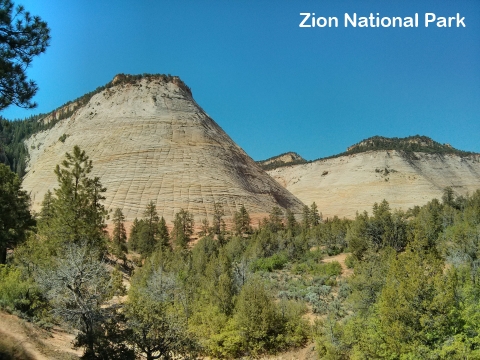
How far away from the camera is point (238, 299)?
887 inches

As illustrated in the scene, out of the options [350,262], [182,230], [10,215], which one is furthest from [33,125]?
[350,262]

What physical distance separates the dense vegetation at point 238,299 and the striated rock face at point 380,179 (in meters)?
62.0

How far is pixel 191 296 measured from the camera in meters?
25.7

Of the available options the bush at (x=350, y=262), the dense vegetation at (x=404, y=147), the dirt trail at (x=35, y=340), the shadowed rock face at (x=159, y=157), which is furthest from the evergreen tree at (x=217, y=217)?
Result: the dense vegetation at (x=404, y=147)

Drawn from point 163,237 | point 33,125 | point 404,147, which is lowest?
point 163,237

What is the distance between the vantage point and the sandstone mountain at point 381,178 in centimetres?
9612

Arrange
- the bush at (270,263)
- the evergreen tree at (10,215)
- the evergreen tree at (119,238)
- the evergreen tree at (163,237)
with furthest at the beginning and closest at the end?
the evergreen tree at (163,237) < the evergreen tree at (119,238) < the bush at (270,263) < the evergreen tree at (10,215)

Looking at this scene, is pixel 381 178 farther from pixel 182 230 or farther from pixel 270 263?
pixel 270 263

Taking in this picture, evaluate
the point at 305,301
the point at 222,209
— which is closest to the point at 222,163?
the point at 222,209

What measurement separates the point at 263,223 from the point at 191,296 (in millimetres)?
33902

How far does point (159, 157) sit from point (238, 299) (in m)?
53.0

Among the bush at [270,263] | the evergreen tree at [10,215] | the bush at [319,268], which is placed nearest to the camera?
the evergreen tree at [10,215]

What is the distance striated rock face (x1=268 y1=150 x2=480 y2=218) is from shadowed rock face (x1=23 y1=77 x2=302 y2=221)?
25760 millimetres

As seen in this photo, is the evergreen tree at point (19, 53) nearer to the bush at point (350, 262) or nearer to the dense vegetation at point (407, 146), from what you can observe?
the bush at point (350, 262)
